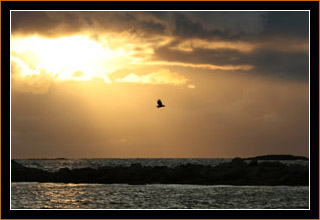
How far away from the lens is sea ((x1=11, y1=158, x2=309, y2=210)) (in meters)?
40.1

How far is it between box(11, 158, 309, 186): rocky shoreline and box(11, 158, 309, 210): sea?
238 centimetres

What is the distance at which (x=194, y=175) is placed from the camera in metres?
58.6

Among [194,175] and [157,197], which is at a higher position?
[194,175]

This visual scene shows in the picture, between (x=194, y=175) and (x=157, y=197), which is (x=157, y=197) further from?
(x=194, y=175)

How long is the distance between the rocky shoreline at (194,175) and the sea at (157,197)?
2.38m

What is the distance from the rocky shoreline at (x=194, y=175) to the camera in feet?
179

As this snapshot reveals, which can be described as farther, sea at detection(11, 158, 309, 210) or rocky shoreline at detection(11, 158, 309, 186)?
rocky shoreline at detection(11, 158, 309, 186)

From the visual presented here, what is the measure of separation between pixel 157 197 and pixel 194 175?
14469 mm

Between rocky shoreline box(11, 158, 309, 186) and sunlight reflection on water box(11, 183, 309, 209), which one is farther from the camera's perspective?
rocky shoreline box(11, 158, 309, 186)

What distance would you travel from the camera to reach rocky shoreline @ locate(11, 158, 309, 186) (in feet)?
179

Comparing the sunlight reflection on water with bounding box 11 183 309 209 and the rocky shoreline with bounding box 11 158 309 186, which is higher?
the rocky shoreline with bounding box 11 158 309 186

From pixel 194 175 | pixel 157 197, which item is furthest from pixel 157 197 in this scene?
pixel 194 175

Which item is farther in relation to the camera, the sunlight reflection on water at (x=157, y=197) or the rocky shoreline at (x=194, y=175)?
the rocky shoreline at (x=194, y=175)

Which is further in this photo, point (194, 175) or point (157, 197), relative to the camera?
point (194, 175)
